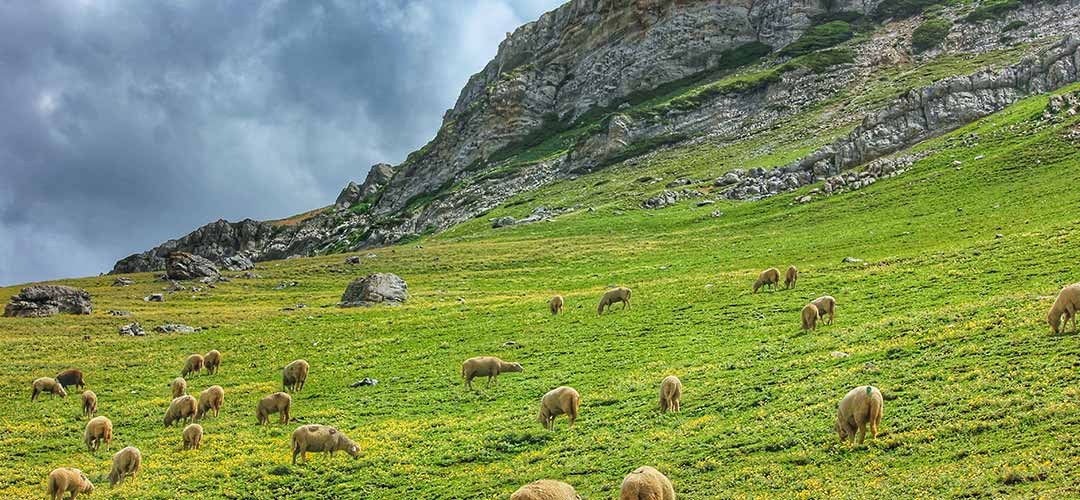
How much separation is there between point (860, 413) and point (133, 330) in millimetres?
54415

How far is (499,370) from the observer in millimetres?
32500

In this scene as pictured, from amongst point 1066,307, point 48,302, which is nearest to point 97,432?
point 1066,307

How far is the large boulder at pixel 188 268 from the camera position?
92.7 metres

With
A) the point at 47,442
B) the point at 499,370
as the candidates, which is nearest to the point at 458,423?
the point at 499,370

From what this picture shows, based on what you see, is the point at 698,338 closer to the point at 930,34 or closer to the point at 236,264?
the point at 236,264

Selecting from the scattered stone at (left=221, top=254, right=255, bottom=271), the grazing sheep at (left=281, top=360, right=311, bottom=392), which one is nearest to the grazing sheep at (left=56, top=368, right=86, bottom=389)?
the grazing sheep at (left=281, top=360, right=311, bottom=392)

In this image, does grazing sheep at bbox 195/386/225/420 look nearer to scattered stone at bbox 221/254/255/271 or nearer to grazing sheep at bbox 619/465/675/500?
grazing sheep at bbox 619/465/675/500

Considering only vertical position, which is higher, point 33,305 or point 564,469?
point 33,305

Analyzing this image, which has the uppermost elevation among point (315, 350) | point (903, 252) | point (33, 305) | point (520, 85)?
point (520, 85)

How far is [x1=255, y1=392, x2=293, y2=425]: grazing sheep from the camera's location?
1166 inches

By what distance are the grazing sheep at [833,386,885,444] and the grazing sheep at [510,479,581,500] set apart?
7039mm

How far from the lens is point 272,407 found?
29.7m

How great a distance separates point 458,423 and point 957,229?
4338cm

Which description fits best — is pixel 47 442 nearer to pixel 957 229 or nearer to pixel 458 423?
pixel 458 423
